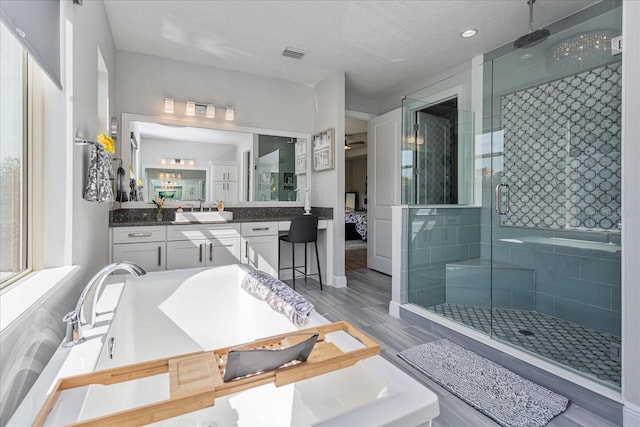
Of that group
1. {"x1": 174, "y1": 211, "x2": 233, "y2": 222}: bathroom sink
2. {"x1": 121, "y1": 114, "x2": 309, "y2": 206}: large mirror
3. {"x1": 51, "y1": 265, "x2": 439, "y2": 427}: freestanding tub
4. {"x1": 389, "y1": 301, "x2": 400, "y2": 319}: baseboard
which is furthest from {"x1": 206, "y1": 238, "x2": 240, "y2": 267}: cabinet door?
{"x1": 389, "y1": 301, "x2": 400, "y2": 319}: baseboard

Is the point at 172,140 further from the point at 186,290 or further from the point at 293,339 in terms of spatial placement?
the point at 293,339

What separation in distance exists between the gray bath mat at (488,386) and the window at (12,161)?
207 cm

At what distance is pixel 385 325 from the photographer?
2.55 m

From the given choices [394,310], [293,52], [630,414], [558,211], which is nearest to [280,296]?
[394,310]

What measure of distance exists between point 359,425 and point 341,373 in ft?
1.14

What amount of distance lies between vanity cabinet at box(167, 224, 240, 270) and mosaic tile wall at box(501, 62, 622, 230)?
101 inches

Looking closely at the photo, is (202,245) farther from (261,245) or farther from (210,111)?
(210,111)

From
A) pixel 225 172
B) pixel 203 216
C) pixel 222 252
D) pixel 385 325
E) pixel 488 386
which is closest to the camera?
pixel 488 386

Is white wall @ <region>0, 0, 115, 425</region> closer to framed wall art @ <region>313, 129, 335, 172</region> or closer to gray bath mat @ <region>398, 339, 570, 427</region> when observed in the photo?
gray bath mat @ <region>398, 339, 570, 427</region>

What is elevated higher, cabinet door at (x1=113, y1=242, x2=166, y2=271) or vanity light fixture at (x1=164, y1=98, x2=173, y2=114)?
vanity light fixture at (x1=164, y1=98, x2=173, y2=114)

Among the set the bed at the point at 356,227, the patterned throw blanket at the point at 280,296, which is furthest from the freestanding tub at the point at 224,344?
the bed at the point at 356,227

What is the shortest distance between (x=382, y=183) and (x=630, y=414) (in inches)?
130

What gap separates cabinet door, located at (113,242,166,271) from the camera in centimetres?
276

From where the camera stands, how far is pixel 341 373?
1054 millimetres
